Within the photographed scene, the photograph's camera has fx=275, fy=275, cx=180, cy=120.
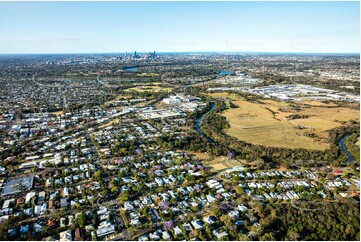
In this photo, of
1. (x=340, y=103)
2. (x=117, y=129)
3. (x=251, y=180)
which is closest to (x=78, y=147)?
(x=117, y=129)

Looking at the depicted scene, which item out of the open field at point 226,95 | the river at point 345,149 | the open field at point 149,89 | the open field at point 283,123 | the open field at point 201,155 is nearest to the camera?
the open field at point 201,155

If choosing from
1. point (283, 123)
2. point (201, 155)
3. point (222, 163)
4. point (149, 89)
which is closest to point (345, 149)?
point (283, 123)

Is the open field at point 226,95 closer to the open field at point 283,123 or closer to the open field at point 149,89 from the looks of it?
the open field at point 283,123

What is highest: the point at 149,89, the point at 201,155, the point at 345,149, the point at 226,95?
the point at 149,89

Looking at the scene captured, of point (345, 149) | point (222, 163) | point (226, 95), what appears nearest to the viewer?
point (222, 163)

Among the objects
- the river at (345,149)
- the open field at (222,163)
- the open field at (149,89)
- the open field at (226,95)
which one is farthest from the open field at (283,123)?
the open field at (149,89)

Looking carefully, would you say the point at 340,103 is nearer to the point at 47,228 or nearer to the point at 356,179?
the point at 356,179

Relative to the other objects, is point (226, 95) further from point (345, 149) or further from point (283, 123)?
point (345, 149)

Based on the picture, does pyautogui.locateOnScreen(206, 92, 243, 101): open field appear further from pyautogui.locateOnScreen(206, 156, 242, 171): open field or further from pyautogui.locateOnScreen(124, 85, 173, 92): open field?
pyautogui.locateOnScreen(206, 156, 242, 171): open field
